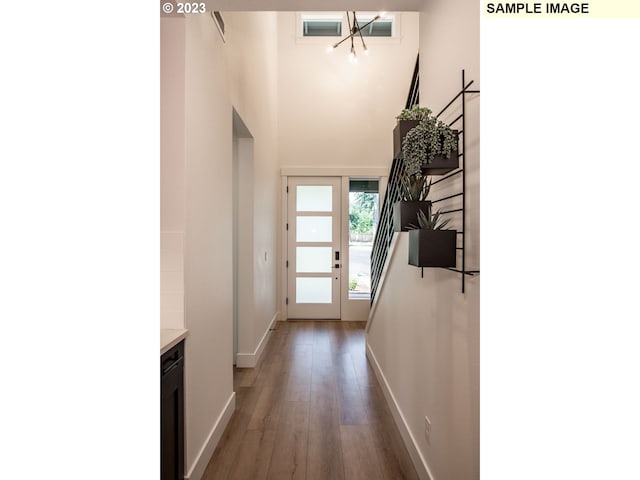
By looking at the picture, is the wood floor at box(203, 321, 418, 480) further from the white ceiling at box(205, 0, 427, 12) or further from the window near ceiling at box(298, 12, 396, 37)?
the window near ceiling at box(298, 12, 396, 37)

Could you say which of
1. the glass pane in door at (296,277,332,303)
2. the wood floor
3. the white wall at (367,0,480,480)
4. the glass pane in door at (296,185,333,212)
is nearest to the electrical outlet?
the white wall at (367,0,480,480)

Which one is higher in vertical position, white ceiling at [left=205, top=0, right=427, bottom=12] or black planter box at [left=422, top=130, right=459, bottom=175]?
white ceiling at [left=205, top=0, right=427, bottom=12]

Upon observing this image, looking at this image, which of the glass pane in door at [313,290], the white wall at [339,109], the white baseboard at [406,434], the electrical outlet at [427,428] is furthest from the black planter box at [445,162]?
the glass pane in door at [313,290]

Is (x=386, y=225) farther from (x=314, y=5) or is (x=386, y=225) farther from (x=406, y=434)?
(x=314, y=5)

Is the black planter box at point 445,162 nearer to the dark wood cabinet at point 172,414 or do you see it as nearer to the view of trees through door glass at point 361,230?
the dark wood cabinet at point 172,414

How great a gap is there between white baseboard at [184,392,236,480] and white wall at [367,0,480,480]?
3.84ft

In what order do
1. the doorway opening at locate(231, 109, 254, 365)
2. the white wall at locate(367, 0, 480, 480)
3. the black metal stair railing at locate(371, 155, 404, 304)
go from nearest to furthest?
1. the white wall at locate(367, 0, 480, 480)
2. the black metal stair railing at locate(371, 155, 404, 304)
3. the doorway opening at locate(231, 109, 254, 365)

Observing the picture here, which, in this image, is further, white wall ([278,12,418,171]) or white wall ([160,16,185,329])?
white wall ([278,12,418,171])

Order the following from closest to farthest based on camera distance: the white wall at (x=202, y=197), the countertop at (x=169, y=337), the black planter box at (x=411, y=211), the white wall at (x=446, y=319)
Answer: the white wall at (x=446, y=319)
the countertop at (x=169, y=337)
the black planter box at (x=411, y=211)
the white wall at (x=202, y=197)

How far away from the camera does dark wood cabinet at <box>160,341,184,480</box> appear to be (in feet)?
4.89

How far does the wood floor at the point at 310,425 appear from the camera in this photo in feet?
6.68

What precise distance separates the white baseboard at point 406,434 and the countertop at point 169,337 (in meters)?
1.37

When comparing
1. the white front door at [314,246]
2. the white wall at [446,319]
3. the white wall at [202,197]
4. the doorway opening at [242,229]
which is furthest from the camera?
the white front door at [314,246]
